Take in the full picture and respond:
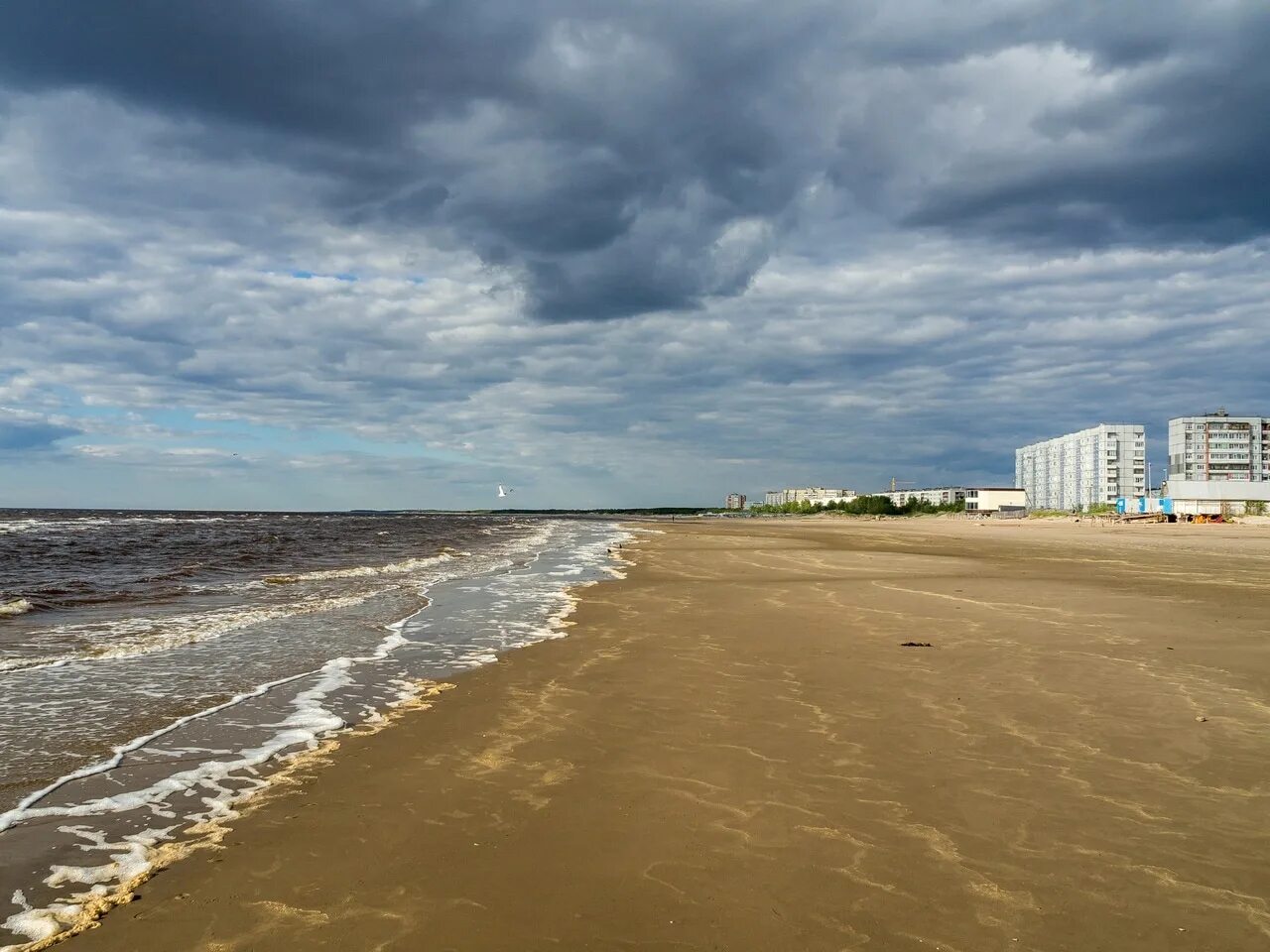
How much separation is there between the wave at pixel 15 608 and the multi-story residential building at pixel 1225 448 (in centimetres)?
17188

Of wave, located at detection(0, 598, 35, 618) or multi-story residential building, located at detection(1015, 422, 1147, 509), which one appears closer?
wave, located at detection(0, 598, 35, 618)

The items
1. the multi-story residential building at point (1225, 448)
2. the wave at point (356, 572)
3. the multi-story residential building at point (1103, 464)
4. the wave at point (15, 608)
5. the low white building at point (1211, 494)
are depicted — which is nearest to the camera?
the wave at point (15, 608)

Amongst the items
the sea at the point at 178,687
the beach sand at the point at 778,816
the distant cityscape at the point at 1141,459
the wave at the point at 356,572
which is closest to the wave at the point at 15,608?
the sea at the point at 178,687

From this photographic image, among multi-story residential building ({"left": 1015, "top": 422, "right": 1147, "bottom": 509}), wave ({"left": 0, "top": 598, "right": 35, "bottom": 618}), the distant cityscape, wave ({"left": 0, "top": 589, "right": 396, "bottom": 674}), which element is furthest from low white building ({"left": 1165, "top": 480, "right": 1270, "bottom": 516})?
wave ({"left": 0, "top": 598, "right": 35, "bottom": 618})

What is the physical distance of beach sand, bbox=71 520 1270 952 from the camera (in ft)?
11.7

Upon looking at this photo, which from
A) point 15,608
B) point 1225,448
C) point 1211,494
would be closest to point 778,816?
point 15,608

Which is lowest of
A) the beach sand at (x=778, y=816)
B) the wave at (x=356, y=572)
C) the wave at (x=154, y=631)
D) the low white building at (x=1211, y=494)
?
the wave at (x=356, y=572)

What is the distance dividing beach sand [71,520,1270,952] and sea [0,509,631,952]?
504 millimetres

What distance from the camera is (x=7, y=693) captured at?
842 cm

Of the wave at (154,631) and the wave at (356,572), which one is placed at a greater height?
the wave at (154,631)

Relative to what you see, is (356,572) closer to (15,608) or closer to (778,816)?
(15,608)

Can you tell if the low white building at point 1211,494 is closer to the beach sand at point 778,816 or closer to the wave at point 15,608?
the beach sand at point 778,816

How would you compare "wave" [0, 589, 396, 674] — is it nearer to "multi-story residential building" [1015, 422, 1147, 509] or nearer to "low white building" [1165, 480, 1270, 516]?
"low white building" [1165, 480, 1270, 516]

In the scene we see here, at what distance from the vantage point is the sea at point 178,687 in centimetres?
459
